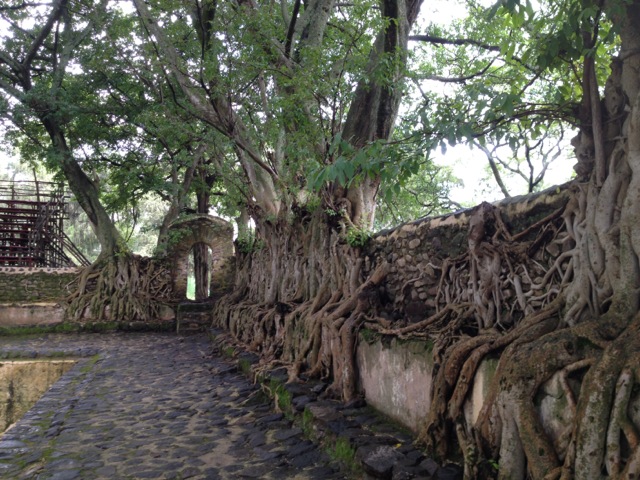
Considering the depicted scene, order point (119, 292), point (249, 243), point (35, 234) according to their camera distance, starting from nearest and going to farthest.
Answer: point (249, 243) → point (119, 292) → point (35, 234)

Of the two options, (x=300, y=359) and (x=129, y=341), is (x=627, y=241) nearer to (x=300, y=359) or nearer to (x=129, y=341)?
(x=300, y=359)

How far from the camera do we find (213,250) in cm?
1705

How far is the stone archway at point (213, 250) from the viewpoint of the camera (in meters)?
16.6

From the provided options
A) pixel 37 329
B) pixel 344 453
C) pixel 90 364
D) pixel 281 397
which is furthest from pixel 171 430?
pixel 37 329

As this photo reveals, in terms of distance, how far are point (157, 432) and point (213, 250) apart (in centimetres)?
1193

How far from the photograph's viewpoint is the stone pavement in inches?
167

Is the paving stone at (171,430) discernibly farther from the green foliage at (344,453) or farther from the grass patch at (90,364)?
the grass patch at (90,364)

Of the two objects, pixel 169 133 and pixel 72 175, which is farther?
pixel 72 175

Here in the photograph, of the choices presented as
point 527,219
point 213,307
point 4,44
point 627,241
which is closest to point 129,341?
point 213,307

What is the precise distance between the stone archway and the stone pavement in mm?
7562

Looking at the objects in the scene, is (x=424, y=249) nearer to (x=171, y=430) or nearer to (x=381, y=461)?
(x=381, y=461)

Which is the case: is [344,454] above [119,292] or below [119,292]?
below

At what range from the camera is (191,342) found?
1261cm

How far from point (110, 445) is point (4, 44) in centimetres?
1505
